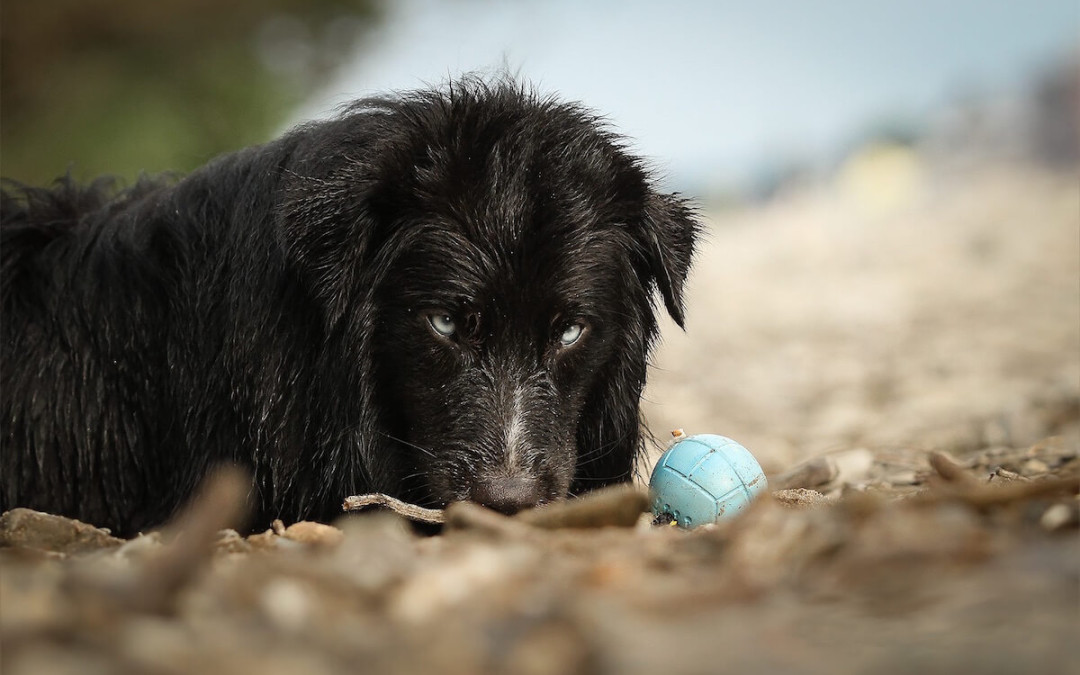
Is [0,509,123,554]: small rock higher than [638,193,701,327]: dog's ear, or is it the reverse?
[638,193,701,327]: dog's ear

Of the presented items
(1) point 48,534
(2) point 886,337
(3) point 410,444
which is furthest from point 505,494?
(2) point 886,337

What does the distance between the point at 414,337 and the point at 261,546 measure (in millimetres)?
1052

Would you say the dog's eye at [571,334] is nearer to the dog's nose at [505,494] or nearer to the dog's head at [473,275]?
the dog's head at [473,275]

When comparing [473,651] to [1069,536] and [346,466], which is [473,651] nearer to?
[1069,536]

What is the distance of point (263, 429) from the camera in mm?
3996

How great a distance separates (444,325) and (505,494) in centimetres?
70

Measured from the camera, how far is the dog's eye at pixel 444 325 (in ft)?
12.8

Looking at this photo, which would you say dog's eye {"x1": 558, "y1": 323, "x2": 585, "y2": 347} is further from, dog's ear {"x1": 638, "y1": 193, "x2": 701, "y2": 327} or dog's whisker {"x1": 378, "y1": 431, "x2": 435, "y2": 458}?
dog's whisker {"x1": 378, "y1": 431, "x2": 435, "y2": 458}

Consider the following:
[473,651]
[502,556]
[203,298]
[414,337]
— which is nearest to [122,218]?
[203,298]

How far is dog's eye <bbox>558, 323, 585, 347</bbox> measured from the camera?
4023 millimetres

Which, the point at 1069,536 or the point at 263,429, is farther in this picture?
the point at 263,429

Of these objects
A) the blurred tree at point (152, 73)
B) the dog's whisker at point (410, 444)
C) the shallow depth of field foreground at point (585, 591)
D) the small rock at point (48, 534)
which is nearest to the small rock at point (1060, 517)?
the shallow depth of field foreground at point (585, 591)

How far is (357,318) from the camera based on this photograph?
3973mm

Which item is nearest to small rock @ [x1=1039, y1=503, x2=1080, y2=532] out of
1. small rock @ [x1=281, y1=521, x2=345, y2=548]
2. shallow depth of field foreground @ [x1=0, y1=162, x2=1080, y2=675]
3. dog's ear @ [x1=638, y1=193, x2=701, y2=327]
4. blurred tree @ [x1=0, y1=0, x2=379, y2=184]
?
shallow depth of field foreground @ [x1=0, y1=162, x2=1080, y2=675]
